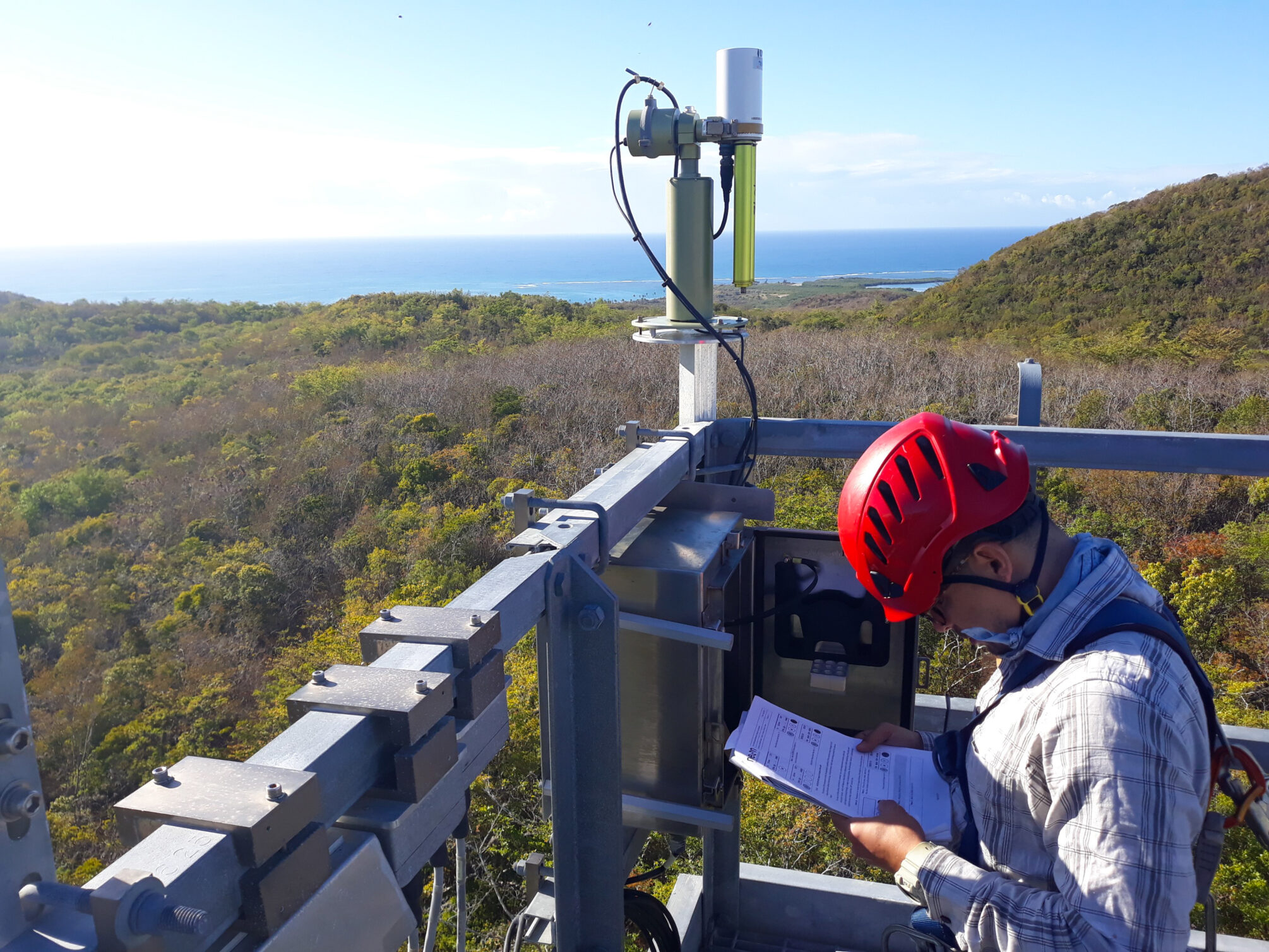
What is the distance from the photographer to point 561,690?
163cm

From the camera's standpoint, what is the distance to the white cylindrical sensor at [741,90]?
269 centimetres

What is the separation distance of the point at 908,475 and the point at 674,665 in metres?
0.83

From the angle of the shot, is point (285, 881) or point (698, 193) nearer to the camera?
point (285, 881)

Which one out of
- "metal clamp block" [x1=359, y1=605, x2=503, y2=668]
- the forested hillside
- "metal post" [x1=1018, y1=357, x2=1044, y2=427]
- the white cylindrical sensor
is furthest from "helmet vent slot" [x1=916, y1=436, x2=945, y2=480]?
the forested hillside

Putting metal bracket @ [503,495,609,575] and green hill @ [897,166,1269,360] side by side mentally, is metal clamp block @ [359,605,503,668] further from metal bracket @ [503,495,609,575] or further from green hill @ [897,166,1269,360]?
green hill @ [897,166,1269,360]

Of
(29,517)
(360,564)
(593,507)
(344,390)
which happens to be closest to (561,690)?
(593,507)

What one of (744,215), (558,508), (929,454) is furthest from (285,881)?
(744,215)

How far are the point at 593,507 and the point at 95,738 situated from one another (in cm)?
877

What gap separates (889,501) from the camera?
166 cm

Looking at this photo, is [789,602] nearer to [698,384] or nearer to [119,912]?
[698,384]

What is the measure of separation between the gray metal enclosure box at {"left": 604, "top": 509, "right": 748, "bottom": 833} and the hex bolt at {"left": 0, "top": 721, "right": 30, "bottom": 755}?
4.85 feet

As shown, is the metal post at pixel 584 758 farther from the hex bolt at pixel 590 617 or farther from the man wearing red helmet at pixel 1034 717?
the man wearing red helmet at pixel 1034 717

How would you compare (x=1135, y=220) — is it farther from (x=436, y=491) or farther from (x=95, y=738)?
(x=95, y=738)

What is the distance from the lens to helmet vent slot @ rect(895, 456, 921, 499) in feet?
5.31
